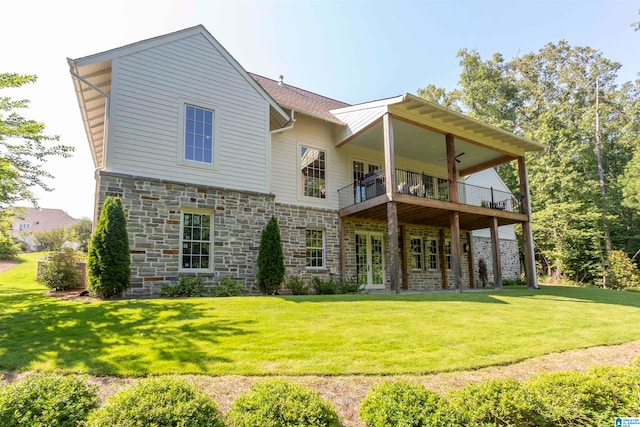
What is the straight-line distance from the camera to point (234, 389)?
345 cm

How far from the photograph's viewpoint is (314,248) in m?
12.2

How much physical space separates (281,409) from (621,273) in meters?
23.4

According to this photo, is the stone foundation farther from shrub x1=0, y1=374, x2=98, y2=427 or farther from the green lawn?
shrub x1=0, y1=374, x2=98, y2=427

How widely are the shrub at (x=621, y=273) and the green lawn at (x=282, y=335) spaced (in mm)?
14503

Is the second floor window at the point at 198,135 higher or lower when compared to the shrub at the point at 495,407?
higher

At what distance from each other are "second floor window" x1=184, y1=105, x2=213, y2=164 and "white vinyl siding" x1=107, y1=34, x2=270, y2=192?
18 centimetres

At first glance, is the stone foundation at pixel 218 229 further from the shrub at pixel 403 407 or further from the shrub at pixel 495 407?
the shrub at pixel 495 407

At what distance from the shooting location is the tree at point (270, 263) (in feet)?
Answer: 31.2

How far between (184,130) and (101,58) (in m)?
2.57

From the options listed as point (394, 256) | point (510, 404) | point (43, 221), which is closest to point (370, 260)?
point (394, 256)

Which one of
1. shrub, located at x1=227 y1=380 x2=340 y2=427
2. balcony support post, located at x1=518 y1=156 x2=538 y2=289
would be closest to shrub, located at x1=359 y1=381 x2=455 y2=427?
shrub, located at x1=227 y1=380 x2=340 y2=427

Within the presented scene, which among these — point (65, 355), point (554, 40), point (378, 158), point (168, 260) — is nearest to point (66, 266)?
point (168, 260)

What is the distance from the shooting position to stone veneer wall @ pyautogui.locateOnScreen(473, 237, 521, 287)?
711 inches

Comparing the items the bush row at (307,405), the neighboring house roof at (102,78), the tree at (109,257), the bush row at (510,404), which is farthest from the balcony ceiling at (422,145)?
the bush row at (307,405)
